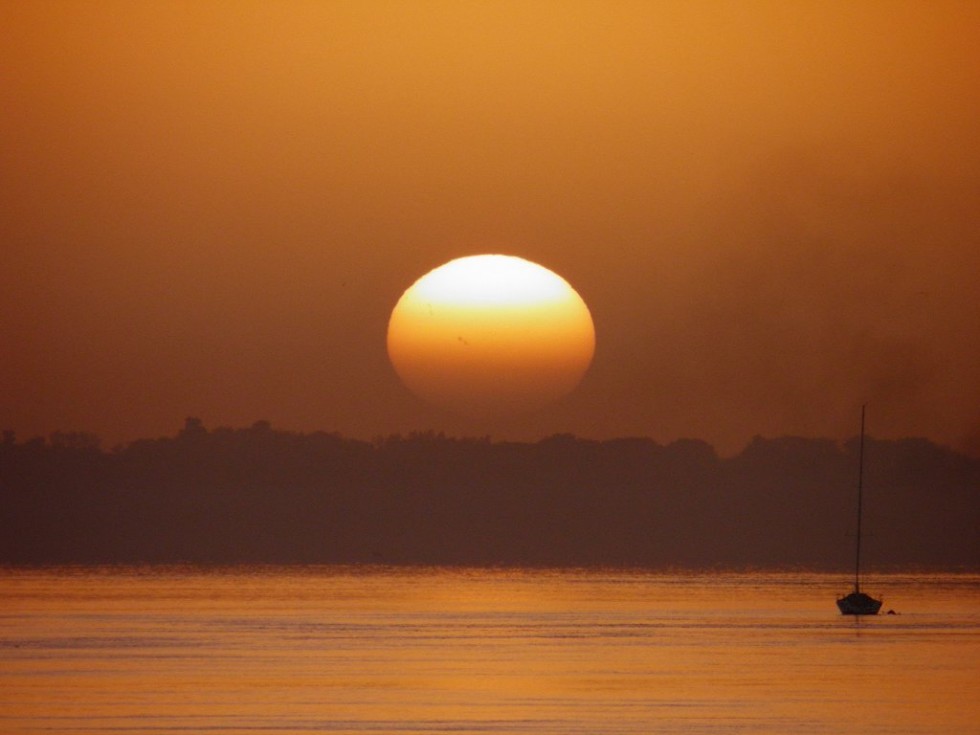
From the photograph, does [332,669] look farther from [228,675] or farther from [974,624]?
[974,624]

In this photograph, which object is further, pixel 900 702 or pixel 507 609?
pixel 507 609

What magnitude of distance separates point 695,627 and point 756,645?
74.2 feet

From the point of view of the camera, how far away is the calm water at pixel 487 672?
6312 cm

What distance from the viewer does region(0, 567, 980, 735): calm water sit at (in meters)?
63.1

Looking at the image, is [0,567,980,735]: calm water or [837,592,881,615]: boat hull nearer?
[0,567,980,735]: calm water

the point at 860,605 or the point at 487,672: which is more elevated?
the point at 860,605

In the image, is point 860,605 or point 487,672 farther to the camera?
point 860,605

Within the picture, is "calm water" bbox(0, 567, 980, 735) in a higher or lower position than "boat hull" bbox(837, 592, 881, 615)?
lower

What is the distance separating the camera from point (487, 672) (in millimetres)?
82438

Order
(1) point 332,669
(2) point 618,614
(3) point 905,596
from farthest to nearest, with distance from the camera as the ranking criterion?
(3) point 905,596 → (2) point 618,614 → (1) point 332,669

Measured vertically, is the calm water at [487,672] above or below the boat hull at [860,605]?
below

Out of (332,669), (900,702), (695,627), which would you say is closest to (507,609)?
(695,627)

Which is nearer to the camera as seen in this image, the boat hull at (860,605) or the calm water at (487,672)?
the calm water at (487,672)

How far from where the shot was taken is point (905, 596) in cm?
18638
